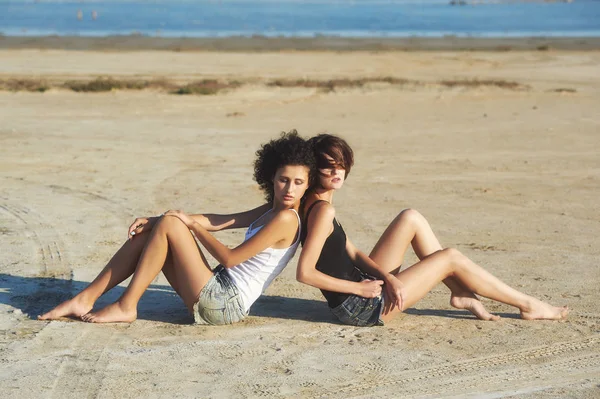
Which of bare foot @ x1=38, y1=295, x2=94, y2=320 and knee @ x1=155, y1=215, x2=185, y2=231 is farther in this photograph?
bare foot @ x1=38, y1=295, x2=94, y2=320

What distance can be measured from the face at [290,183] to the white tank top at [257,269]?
251mm

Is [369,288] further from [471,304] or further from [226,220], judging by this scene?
[226,220]

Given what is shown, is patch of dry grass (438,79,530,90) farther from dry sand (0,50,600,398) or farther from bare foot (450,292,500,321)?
bare foot (450,292,500,321)

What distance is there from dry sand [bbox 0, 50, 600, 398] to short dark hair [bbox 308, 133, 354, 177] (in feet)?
3.42

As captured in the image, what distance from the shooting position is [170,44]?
1437 inches

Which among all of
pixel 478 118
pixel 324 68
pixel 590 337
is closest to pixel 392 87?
pixel 478 118

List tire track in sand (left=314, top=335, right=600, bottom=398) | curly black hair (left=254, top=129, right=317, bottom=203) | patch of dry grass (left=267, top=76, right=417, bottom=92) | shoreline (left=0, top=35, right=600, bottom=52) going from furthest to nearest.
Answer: shoreline (left=0, top=35, right=600, bottom=52) → patch of dry grass (left=267, top=76, right=417, bottom=92) → curly black hair (left=254, top=129, right=317, bottom=203) → tire track in sand (left=314, top=335, right=600, bottom=398)

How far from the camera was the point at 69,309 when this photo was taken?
228 inches

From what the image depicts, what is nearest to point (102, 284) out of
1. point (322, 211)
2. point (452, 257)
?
point (322, 211)

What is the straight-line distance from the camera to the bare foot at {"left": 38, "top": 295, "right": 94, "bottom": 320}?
580 cm

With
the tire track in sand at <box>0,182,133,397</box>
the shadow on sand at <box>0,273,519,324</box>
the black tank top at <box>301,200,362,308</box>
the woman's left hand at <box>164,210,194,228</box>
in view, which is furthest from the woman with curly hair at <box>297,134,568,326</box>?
the tire track in sand at <box>0,182,133,397</box>

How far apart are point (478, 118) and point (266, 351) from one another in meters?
11.1

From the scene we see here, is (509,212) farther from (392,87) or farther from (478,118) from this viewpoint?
(392,87)

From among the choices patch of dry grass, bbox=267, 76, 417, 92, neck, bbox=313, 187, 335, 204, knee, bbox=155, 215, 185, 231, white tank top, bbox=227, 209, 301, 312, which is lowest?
white tank top, bbox=227, 209, 301, 312
